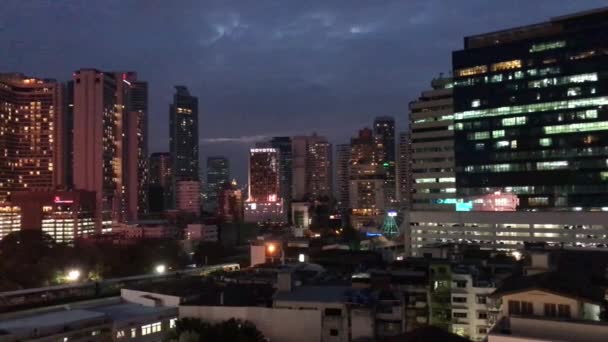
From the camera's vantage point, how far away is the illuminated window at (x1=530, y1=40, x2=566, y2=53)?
59562 mm

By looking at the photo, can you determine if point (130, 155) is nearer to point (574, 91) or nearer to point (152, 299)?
point (574, 91)

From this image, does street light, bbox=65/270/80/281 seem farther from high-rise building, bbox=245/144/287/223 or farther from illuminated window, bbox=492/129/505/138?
high-rise building, bbox=245/144/287/223

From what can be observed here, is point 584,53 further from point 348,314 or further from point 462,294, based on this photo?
point 348,314

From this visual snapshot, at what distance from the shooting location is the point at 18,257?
50000 mm

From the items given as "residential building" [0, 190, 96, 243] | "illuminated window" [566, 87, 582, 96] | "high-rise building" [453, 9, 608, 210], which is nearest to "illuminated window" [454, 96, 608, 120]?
"high-rise building" [453, 9, 608, 210]

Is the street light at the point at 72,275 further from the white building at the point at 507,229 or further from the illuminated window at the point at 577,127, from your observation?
the illuminated window at the point at 577,127

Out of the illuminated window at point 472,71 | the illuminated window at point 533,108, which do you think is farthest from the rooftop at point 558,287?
the illuminated window at point 472,71

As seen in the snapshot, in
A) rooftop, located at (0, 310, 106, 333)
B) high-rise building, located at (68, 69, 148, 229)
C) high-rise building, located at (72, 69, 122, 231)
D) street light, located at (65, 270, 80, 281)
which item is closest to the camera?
rooftop, located at (0, 310, 106, 333)

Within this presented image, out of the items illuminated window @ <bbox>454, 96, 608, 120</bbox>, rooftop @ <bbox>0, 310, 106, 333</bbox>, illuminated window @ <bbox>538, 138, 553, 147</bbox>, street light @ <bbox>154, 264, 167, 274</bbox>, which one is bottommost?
street light @ <bbox>154, 264, 167, 274</bbox>

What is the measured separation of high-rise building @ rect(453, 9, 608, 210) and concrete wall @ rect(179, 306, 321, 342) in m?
44.8

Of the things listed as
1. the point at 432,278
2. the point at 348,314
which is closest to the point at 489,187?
the point at 432,278

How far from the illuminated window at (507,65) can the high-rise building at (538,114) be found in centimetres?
11

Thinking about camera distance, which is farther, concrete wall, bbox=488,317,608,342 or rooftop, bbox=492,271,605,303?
rooftop, bbox=492,271,605,303

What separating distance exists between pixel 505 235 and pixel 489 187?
1095cm
